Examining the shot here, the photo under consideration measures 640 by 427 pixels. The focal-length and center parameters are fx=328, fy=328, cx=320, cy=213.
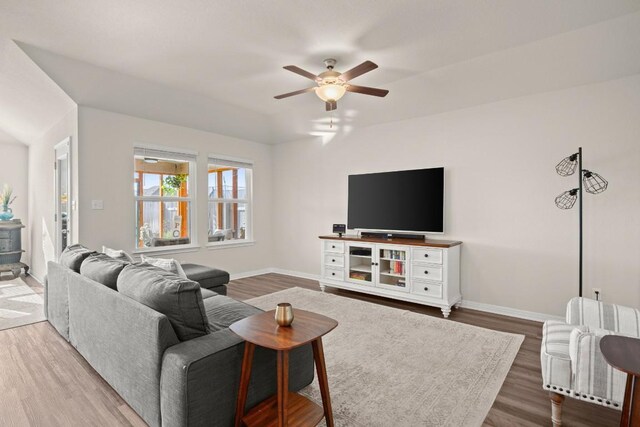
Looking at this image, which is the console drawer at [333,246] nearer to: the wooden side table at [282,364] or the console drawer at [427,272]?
the console drawer at [427,272]

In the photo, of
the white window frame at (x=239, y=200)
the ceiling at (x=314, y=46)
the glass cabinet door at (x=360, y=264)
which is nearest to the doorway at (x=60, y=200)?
the ceiling at (x=314, y=46)

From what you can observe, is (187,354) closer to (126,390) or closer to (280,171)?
(126,390)

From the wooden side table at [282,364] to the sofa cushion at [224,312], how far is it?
569 mm

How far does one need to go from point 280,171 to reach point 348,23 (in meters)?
3.82

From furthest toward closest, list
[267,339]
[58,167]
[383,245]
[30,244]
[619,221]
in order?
1. [30,244]
2. [58,167]
3. [383,245]
4. [619,221]
5. [267,339]

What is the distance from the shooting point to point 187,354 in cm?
155

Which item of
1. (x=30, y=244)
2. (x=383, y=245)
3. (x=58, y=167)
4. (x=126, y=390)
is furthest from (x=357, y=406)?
(x=30, y=244)

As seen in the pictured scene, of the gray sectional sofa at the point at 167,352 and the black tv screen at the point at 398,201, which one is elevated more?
the black tv screen at the point at 398,201

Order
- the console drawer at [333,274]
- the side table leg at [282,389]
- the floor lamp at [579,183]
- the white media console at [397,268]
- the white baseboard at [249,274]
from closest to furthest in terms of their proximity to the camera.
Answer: the side table leg at [282,389] < the floor lamp at [579,183] < the white media console at [397,268] < the console drawer at [333,274] < the white baseboard at [249,274]

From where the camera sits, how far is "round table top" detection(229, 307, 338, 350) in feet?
4.81

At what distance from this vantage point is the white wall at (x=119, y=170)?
3.97m

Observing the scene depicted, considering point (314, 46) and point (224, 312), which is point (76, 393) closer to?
point (224, 312)

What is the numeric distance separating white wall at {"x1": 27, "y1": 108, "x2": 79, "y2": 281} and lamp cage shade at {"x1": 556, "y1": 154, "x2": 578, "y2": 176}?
5.46 meters

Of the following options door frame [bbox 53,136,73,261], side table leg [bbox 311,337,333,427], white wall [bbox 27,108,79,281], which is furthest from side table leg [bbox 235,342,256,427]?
door frame [bbox 53,136,73,261]
